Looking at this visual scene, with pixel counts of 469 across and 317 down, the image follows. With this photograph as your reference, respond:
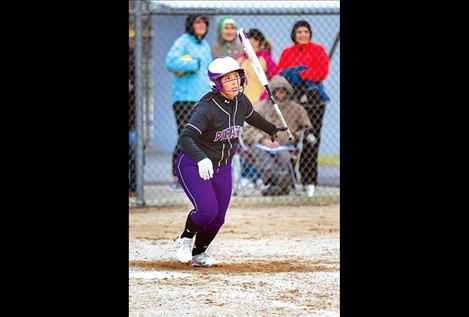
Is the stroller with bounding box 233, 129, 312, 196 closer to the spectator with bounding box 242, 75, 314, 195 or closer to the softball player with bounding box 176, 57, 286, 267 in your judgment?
the spectator with bounding box 242, 75, 314, 195

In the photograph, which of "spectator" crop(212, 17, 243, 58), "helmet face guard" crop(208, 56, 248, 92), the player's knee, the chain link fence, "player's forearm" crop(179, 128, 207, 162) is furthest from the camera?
the chain link fence

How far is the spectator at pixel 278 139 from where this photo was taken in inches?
386

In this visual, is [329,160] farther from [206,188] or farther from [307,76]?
[206,188]

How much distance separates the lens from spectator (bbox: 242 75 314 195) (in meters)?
9.81

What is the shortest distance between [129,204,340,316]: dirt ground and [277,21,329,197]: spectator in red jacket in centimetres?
135

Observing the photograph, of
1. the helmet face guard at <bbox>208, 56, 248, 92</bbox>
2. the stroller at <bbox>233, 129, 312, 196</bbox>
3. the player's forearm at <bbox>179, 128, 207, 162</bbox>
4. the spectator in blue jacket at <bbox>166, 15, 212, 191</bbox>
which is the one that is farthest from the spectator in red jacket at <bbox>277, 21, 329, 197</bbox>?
the helmet face guard at <bbox>208, 56, 248, 92</bbox>

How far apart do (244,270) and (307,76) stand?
3.81 m

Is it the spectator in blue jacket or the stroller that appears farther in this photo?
the stroller

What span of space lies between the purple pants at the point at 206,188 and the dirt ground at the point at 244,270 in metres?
0.58

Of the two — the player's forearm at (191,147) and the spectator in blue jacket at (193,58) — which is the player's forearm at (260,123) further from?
the spectator in blue jacket at (193,58)
